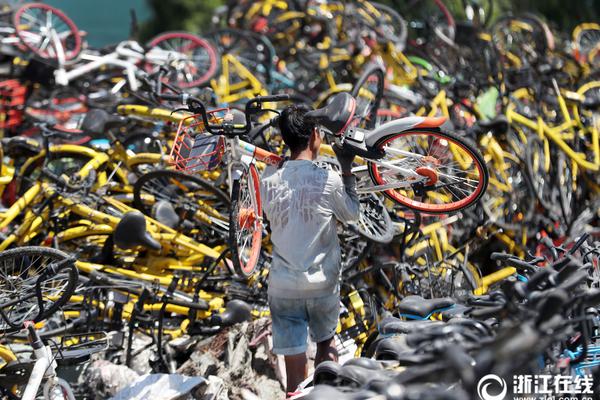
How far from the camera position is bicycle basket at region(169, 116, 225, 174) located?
5.59m

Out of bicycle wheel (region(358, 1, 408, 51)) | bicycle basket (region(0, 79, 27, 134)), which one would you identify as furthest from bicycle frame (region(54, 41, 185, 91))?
bicycle wheel (region(358, 1, 408, 51))

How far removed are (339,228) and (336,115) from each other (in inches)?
70.7

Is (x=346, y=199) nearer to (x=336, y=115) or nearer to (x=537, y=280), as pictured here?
(x=336, y=115)

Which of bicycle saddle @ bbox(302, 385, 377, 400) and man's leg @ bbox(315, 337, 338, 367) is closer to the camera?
bicycle saddle @ bbox(302, 385, 377, 400)

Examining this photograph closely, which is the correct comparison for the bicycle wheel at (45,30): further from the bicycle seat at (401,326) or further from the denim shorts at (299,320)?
the bicycle seat at (401,326)

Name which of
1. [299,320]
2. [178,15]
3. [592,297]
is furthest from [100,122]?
[178,15]

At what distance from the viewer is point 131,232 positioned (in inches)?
237

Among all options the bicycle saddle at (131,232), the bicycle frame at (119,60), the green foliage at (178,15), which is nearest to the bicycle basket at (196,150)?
the bicycle saddle at (131,232)

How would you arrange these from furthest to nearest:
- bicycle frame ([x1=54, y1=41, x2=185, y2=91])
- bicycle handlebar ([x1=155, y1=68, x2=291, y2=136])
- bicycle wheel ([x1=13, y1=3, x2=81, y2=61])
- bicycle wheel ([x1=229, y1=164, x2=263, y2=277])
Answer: bicycle wheel ([x1=13, y1=3, x2=81, y2=61]), bicycle frame ([x1=54, y1=41, x2=185, y2=91]), bicycle handlebar ([x1=155, y1=68, x2=291, y2=136]), bicycle wheel ([x1=229, y1=164, x2=263, y2=277])

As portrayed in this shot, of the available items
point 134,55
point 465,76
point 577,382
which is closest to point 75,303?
point 577,382

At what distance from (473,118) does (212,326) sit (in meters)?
4.15

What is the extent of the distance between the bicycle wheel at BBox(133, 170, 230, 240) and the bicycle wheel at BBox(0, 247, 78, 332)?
143 centimetres

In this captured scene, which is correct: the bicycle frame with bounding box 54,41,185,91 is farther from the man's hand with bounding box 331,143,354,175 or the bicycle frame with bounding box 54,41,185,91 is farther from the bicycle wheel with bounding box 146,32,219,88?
the man's hand with bounding box 331,143,354,175

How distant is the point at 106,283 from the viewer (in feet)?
19.6
